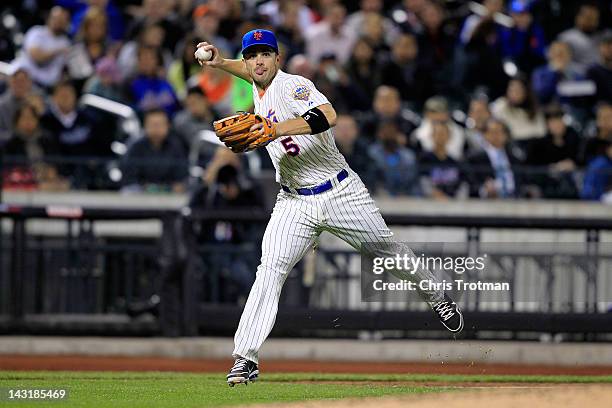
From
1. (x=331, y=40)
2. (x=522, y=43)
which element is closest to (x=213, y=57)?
(x=331, y=40)

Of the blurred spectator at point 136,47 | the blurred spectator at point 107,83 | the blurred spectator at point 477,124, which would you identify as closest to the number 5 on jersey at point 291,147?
the blurred spectator at point 477,124

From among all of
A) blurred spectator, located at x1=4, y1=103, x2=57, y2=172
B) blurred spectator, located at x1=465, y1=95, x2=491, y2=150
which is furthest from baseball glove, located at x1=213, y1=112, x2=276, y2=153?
blurred spectator, located at x1=465, y1=95, x2=491, y2=150

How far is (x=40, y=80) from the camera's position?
1434cm

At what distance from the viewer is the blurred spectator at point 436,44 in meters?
15.1

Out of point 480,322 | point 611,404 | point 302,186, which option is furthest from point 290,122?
point 480,322

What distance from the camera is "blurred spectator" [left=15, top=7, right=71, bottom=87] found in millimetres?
14297

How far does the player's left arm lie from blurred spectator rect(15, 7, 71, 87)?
7.31 m

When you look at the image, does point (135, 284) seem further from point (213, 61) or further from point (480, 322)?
point (213, 61)

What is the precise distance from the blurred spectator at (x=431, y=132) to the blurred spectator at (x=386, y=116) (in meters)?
0.15

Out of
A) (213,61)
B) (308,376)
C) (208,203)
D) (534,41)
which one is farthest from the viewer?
(534,41)

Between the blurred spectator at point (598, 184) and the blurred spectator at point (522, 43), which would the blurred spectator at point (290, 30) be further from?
the blurred spectator at point (598, 184)

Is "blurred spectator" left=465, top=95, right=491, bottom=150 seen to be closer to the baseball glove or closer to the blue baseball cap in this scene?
the blue baseball cap

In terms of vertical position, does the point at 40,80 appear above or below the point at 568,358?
above

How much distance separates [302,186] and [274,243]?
0.44 metres
